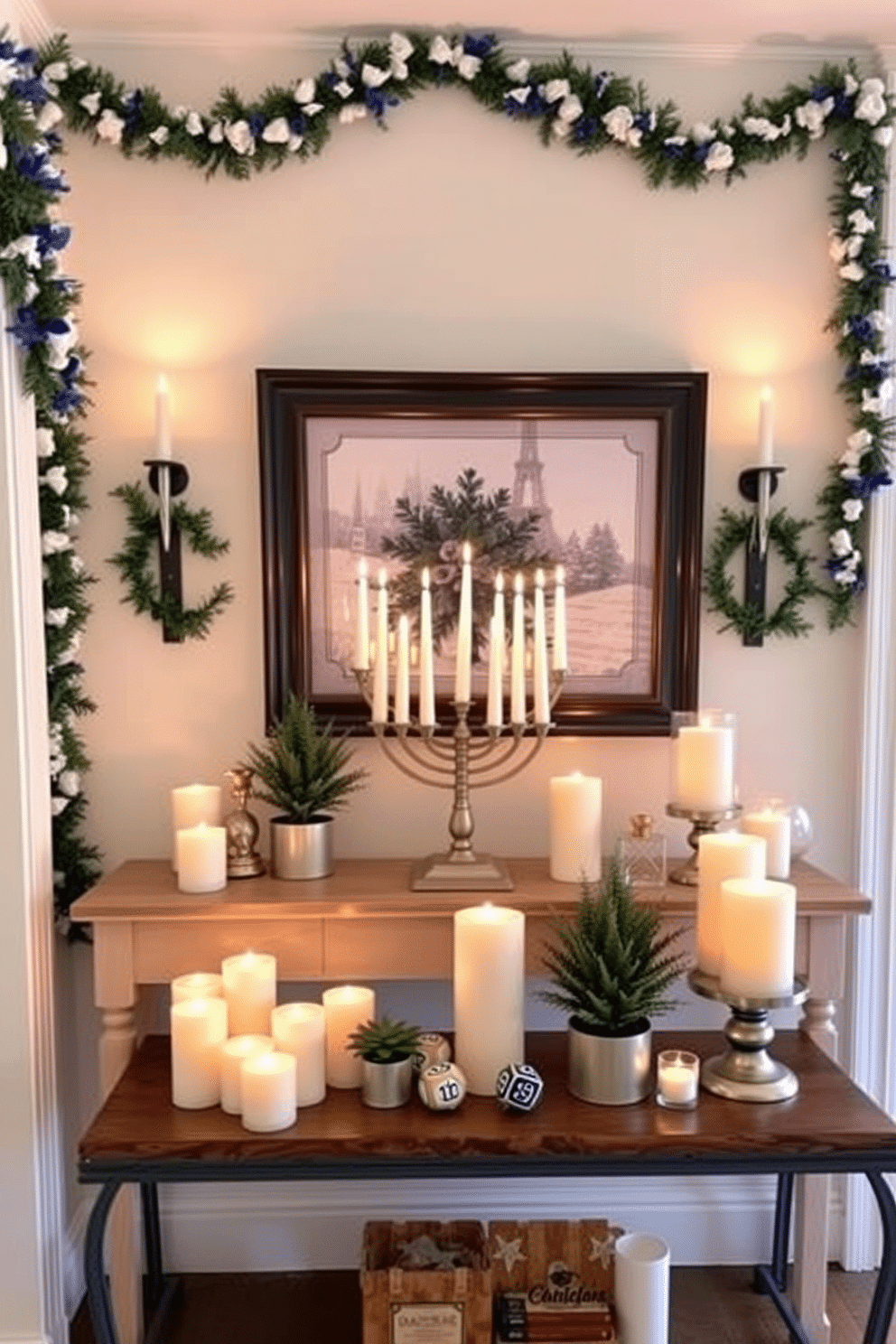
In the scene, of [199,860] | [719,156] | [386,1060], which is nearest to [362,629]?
[199,860]

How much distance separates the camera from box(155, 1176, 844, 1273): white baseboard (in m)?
2.20

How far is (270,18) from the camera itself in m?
1.97

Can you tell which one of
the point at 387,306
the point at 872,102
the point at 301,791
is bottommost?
the point at 301,791

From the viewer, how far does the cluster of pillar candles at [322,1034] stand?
161 cm

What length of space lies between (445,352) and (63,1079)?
169 cm

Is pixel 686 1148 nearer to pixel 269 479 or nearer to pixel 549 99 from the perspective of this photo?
pixel 269 479

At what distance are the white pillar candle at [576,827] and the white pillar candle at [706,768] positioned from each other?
0.56 ft

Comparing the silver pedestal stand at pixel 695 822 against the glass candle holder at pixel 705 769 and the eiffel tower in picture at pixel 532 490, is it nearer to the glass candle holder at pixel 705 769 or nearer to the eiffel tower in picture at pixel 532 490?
the glass candle holder at pixel 705 769

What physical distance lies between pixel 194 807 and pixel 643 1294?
3.93ft

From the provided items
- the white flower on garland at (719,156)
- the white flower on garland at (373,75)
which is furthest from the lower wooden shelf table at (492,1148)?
the white flower on garland at (373,75)

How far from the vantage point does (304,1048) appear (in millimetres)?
1612

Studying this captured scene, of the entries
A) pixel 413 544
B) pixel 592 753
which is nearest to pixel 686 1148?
pixel 592 753

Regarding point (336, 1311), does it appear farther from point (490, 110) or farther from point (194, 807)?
point (490, 110)

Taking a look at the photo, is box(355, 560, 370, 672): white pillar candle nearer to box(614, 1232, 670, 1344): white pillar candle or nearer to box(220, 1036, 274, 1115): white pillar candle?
box(220, 1036, 274, 1115): white pillar candle
